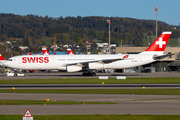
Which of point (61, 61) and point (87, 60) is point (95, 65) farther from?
point (61, 61)

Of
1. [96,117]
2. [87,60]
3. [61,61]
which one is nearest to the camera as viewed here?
[96,117]

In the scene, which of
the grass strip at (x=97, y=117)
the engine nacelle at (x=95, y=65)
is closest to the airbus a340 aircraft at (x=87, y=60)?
the engine nacelle at (x=95, y=65)

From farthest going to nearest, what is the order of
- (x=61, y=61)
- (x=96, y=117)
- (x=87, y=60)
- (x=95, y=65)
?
1. (x=87, y=60)
2. (x=61, y=61)
3. (x=95, y=65)
4. (x=96, y=117)

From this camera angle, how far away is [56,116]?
1698cm

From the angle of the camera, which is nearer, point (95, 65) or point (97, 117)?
point (97, 117)

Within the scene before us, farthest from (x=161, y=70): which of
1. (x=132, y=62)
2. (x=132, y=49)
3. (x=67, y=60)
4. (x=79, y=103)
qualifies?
(x=79, y=103)

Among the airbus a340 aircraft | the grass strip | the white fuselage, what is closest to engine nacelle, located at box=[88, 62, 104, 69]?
the airbus a340 aircraft

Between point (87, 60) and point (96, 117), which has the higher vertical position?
point (87, 60)

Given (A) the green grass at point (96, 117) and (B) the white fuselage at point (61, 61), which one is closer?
(A) the green grass at point (96, 117)

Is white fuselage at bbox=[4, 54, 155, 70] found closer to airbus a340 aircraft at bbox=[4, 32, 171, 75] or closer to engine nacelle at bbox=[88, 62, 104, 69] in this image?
airbus a340 aircraft at bbox=[4, 32, 171, 75]

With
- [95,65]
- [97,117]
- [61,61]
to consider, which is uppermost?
[61,61]

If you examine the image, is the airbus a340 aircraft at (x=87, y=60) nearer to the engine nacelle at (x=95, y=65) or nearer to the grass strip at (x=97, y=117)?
the engine nacelle at (x=95, y=65)

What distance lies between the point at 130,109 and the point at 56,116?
5.25 meters

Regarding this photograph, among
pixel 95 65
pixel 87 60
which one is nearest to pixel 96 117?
pixel 95 65
